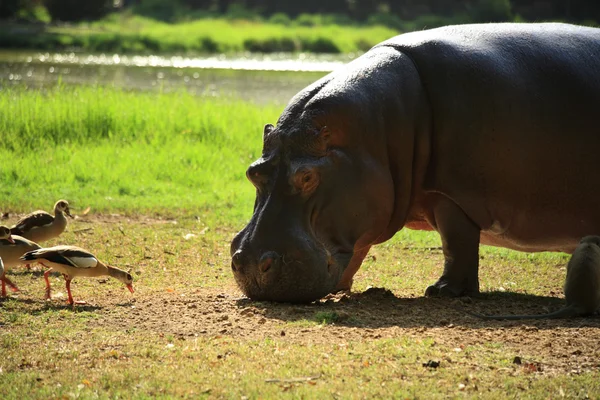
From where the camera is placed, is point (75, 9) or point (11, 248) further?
point (75, 9)

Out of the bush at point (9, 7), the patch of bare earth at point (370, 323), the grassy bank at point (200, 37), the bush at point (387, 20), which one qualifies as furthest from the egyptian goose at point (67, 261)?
the bush at point (9, 7)

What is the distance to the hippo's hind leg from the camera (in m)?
7.80

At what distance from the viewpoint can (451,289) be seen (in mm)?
7934

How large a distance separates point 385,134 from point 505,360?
2097 mm

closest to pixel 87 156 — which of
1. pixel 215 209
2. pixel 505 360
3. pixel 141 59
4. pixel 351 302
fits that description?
pixel 215 209

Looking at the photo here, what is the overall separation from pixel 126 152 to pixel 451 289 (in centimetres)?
823

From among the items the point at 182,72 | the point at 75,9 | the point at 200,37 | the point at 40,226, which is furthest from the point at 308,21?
the point at 40,226

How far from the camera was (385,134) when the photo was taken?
25.1 feet

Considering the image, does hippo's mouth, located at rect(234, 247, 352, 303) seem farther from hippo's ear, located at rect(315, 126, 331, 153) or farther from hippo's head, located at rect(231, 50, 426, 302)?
hippo's ear, located at rect(315, 126, 331, 153)

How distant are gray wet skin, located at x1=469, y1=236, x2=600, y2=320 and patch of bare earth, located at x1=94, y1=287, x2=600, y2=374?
0.10 metres

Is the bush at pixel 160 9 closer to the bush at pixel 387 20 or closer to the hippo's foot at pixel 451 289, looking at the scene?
the bush at pixel 387 20

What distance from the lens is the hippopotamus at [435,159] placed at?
7215 mm

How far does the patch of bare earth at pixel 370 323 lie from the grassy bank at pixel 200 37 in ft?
134

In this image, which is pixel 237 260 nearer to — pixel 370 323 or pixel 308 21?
pixel 370 323
